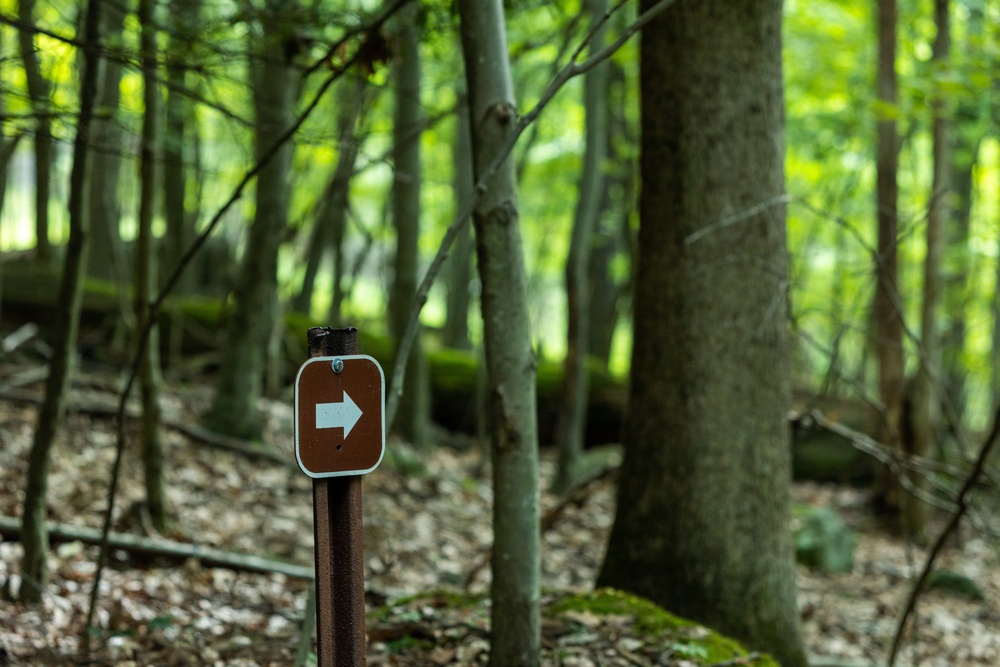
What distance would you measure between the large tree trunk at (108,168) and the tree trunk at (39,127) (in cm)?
25

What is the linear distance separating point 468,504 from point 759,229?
4.88m

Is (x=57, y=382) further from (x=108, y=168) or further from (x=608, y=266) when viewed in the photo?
(x=608, y=266)

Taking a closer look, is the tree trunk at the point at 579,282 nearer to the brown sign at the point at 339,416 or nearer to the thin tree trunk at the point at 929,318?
the thin tree trunk at the point at 929,318

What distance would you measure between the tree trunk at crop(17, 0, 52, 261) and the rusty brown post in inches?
68.6

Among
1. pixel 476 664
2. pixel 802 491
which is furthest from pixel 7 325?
pixel 802 491

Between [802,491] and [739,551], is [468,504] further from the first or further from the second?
[802,491]

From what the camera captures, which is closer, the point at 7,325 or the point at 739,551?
the point at 739,551

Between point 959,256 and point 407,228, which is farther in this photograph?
point 959,256

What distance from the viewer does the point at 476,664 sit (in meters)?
3.54

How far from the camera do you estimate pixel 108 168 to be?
9.84 m

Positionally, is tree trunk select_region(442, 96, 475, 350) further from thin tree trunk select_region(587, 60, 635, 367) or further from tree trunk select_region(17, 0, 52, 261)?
tree trunk select_region(17, 0, 52, 261)

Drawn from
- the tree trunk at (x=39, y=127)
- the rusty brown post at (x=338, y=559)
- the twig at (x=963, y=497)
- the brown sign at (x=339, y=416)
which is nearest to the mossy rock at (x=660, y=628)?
the twig at (x=963, y=497)

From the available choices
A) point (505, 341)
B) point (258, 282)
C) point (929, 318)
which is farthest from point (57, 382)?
point (929, 318)

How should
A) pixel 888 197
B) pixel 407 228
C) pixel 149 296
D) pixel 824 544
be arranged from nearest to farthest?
pixel 149 296
pixel 824 544
pixel 407 228
pixel 888 197
